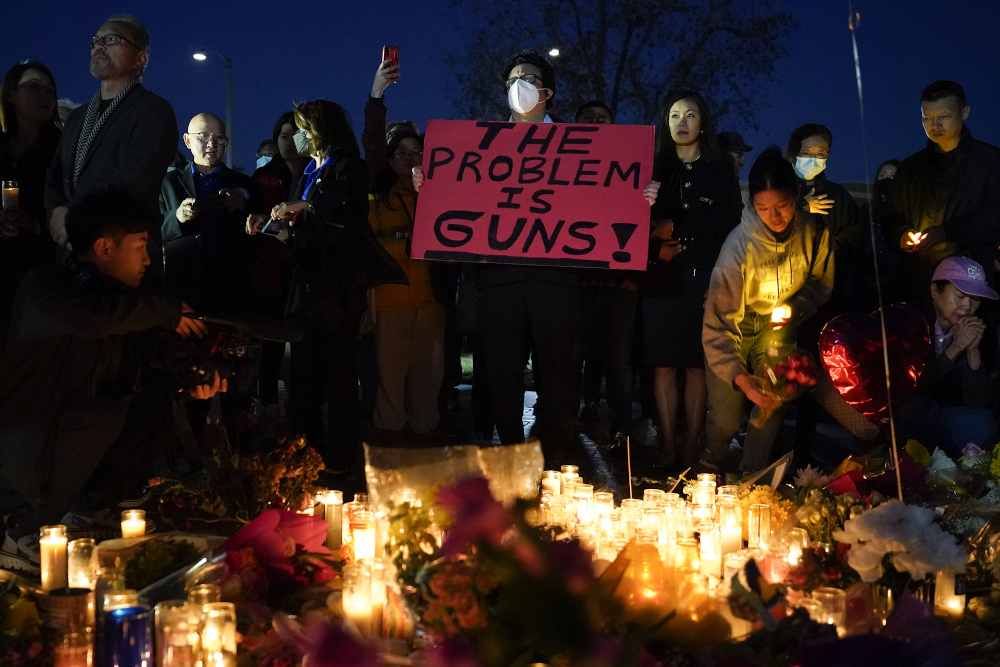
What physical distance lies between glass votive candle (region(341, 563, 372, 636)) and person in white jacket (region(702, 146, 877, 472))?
101 inches

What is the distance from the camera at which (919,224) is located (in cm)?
617

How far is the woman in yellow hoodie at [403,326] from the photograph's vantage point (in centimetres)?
575

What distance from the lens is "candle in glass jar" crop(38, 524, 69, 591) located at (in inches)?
134

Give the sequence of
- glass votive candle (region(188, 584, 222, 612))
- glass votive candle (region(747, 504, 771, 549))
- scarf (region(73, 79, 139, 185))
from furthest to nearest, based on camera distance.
→ scarf (region(73, 79, 139, 185)), glass votive candle (region(747, 504, 771, 549)), glass votive candle (region(188, 584, 222, 612))

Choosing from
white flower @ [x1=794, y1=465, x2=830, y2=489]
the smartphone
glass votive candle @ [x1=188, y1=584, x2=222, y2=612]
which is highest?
the smartphone

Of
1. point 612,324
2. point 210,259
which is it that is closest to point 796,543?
point 612,324

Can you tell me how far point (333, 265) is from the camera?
538 cm

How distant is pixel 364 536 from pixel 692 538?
3.80 ft

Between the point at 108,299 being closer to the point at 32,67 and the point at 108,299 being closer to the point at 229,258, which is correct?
the point at 229,258

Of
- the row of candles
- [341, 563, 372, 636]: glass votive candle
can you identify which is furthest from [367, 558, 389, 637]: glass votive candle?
the row of candles

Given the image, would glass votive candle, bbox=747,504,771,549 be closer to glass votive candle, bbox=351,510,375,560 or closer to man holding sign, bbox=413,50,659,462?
glass votive candle, bbox=351,510,375,560

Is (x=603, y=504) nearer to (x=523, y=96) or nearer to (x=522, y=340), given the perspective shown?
(x=522, y=340)

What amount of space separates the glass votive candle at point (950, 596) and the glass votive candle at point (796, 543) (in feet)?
1.41

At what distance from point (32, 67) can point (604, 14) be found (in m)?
16.6
